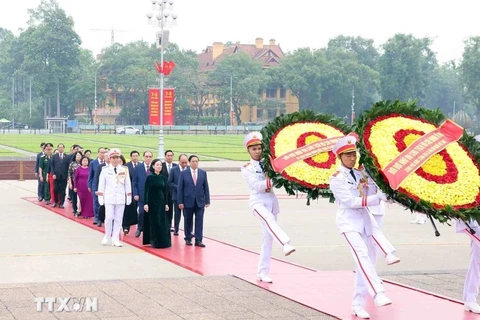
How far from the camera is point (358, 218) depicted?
8383 millimetres

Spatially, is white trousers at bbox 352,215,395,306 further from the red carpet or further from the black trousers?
the black trousers

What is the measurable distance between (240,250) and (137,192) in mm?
2902

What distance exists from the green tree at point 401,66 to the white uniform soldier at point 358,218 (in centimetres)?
10448

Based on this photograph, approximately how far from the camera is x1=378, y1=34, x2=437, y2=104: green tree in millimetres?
111812

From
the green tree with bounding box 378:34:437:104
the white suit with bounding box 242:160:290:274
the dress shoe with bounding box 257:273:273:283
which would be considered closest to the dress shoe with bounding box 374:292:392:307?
the white suit with bounding box 242:160:290:274

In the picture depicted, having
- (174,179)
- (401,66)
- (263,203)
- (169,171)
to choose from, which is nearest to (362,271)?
(263,203)

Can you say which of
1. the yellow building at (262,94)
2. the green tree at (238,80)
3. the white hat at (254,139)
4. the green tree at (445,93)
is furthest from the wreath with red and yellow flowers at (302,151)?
the green tree at (445,93)

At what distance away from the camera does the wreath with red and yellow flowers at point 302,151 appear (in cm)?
939

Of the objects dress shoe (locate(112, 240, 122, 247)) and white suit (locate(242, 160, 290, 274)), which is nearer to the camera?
white suit (locate(242, 160, 290, 274))

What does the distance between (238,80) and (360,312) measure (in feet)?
304

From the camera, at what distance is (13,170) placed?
31.6 meters

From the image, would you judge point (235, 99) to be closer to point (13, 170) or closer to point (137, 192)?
point (13, 170)

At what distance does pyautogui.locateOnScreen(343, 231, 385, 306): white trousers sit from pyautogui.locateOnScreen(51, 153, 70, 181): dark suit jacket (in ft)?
43.2

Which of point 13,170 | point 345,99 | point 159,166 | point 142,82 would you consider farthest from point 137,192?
point 345,99
